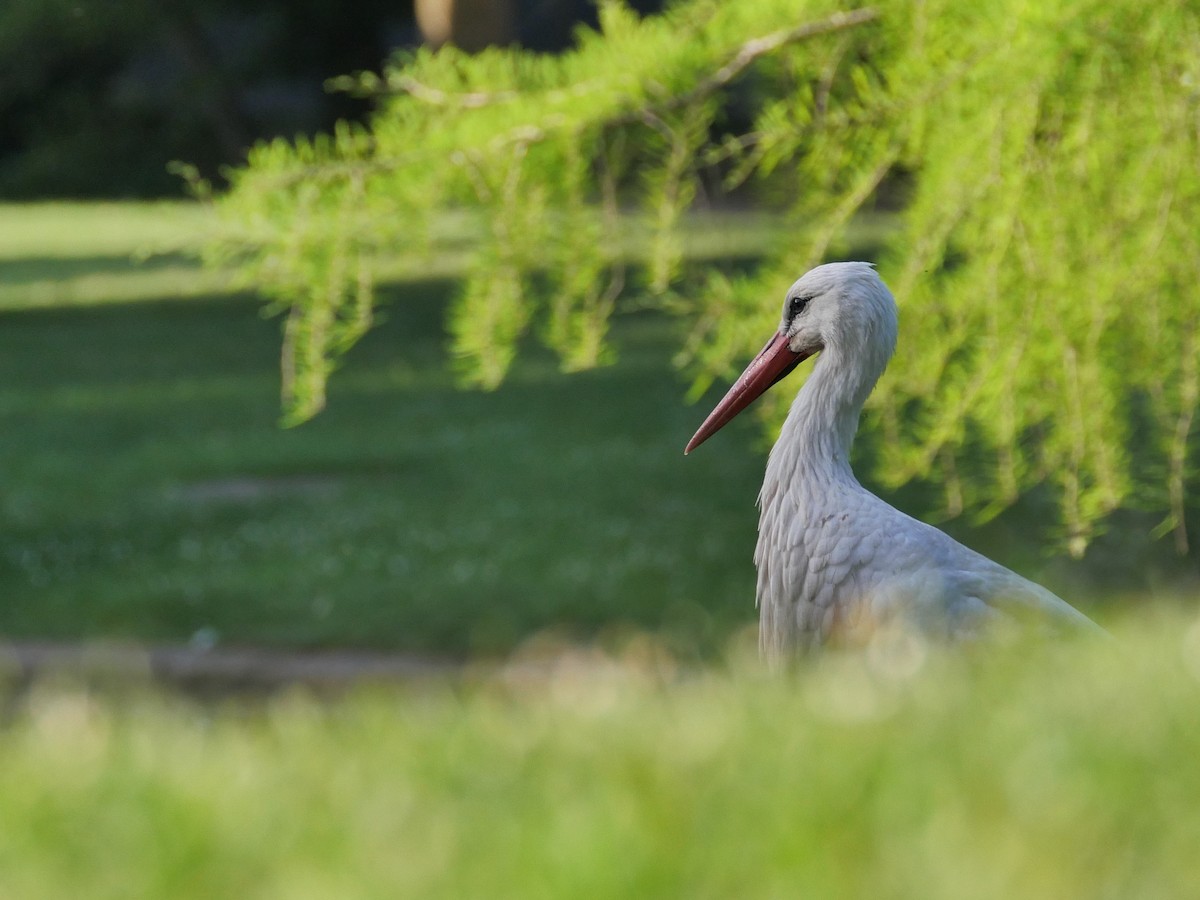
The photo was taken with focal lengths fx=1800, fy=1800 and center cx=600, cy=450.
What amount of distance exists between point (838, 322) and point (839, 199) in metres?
0.64

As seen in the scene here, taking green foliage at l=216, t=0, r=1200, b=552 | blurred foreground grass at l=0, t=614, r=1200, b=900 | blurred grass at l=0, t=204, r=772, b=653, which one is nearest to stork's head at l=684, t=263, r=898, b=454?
green foliage at l=216, t=0, r=1200, b=552

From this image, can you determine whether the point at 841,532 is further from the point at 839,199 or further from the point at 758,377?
the point at 839,199

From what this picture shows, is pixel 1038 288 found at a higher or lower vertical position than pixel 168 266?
higher

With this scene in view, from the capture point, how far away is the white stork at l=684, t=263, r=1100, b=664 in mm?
3668

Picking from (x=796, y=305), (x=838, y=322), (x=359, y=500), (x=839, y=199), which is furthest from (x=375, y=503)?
(x=838, y=322)

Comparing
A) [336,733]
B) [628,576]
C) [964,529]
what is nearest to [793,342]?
[336,733]

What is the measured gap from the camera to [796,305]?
4.38 m

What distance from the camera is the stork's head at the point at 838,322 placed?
13.9 ft

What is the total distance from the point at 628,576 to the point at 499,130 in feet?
15.9

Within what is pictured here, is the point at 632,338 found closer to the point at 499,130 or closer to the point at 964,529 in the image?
the point at 964,529

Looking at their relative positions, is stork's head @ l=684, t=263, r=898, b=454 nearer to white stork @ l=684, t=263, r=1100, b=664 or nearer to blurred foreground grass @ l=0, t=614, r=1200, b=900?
white stork @ l=684, t=263, r=1100, b=664

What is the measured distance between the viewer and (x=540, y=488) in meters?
11.4

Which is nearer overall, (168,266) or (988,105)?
(988,105)

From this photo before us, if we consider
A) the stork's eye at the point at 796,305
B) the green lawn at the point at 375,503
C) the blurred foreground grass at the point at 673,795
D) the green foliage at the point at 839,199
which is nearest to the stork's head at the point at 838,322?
the stork's eye at the point at 796,305
